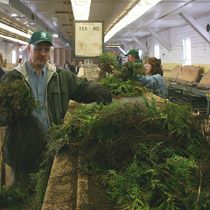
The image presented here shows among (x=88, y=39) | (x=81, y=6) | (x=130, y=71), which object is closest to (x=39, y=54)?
(x=130, y=71)

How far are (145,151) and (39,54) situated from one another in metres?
1.70

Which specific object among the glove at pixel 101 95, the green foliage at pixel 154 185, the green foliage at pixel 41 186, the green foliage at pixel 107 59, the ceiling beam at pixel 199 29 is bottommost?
the green foliage at pixel 41 186

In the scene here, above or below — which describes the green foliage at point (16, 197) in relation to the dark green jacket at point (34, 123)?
below

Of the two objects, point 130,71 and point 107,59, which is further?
point 107,59

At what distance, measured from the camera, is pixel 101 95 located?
120 inches

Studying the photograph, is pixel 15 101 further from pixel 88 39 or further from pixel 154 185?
pixel 88 39

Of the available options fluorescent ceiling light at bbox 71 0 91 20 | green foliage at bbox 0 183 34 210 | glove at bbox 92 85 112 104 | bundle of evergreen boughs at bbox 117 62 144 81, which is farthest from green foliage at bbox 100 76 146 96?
fluorescent ceiling light at bbox 71 0 91 20

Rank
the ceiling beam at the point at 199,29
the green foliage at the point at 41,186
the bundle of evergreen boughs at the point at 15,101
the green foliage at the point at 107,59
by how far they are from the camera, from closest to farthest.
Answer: the green foliage at the point at 41,186 → the bundle of evergreen boughs at the point at 15,101 → the green foliage at the point at 107,59 → the ceiling beam at the point at 199,29

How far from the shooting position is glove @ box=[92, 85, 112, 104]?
2.99 metres

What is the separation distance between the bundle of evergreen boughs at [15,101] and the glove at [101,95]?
0.55 m

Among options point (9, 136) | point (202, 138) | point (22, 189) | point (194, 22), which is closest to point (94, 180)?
point (202, 138)

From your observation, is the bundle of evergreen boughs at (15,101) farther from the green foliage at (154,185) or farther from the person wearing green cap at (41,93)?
the green foliage at (154,185)

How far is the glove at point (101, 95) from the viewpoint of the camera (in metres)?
2.99

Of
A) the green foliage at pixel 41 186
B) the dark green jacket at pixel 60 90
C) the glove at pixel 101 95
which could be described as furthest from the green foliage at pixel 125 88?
the green foliage at pixel 41 186
